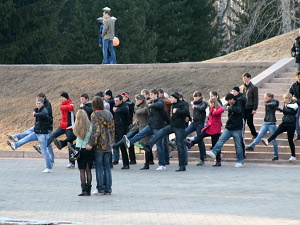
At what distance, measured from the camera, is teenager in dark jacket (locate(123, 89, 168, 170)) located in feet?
55.2

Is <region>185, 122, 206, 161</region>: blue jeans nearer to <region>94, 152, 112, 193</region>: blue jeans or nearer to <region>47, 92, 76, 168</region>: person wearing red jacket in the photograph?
<region>47, 92, 76, 168</region>: person wearing red jacket

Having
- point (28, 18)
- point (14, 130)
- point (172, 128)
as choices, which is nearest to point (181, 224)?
point (172, 128)

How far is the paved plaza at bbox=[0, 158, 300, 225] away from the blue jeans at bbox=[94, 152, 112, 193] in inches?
8.3

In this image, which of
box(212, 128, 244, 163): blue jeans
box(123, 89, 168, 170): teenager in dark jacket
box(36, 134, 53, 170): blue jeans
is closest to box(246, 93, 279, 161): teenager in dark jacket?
box(212, 128, 244, 163): blue jeans

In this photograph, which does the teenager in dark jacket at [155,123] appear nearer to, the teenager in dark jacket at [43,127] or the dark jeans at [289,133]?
the teenager in dark jacket at [43,127]

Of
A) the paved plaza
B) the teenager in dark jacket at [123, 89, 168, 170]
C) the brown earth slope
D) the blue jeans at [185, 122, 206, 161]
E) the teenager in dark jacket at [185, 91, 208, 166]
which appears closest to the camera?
the paved plaza

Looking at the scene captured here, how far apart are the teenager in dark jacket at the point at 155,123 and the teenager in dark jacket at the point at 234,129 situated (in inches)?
41.0

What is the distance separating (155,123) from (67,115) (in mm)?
1935

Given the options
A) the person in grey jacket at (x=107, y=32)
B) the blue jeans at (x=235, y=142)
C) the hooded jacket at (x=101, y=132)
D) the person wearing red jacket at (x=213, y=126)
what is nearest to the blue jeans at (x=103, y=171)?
the hooded jacket at (x=101, y=132)

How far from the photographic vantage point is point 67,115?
17344 millimetres

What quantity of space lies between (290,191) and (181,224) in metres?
3.62

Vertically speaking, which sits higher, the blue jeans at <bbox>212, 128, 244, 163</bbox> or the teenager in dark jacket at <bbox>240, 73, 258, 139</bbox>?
the teenager in dark jacket at <bbox>240, 73, 258, 139</bbox>

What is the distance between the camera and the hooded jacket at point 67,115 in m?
17.1

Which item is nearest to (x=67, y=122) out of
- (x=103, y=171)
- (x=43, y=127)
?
(x=43, y=127)
